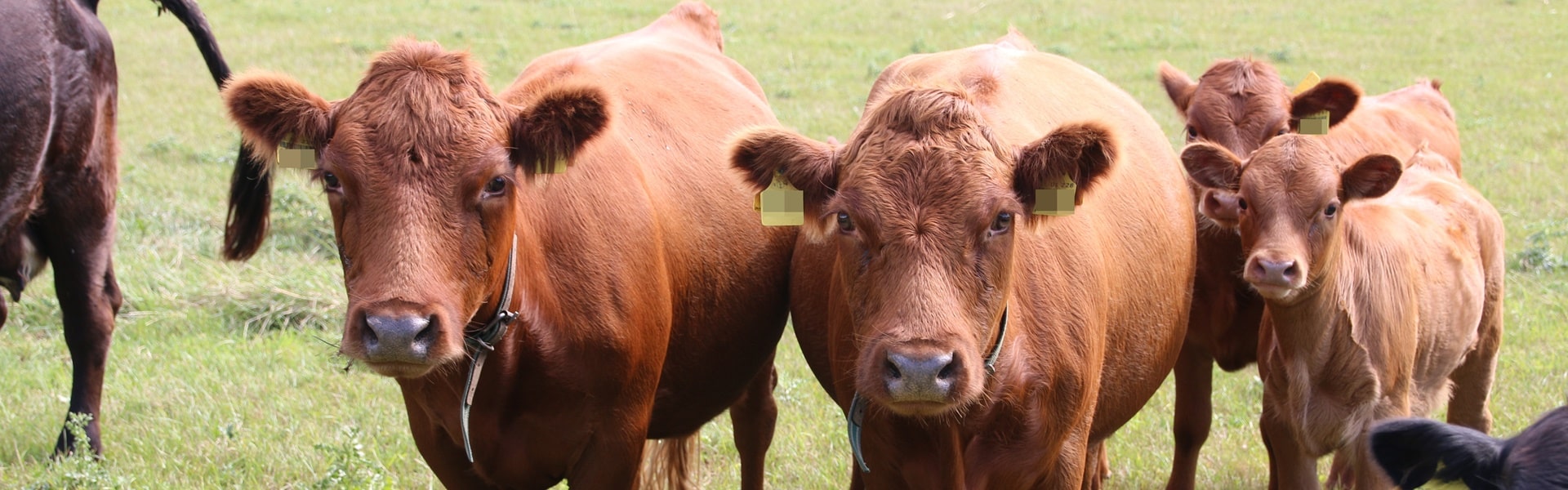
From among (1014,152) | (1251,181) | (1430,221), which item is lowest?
(1430,221)

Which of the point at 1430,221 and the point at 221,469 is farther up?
the point at 1430,221

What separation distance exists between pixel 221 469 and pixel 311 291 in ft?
7.99

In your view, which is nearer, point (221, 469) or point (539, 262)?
point (539, 262)

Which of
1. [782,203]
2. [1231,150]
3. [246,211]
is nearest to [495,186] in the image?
[782,203]

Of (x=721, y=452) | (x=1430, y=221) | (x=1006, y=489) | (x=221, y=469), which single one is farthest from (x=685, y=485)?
(x=1430, y=221)

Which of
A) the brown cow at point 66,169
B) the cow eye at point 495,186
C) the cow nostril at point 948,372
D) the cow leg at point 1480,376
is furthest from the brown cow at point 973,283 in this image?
the brown cow at point 66,169

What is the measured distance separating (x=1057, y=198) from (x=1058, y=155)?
0.11 metres

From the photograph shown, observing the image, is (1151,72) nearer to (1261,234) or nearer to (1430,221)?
(1430,221)

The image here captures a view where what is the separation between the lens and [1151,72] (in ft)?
54.1

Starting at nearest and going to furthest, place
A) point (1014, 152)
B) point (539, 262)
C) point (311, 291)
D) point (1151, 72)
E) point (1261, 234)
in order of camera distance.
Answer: point (1014, 152) < point (539, 262) < point (1261, 234) < point (311, 291) < point (1151, 72)

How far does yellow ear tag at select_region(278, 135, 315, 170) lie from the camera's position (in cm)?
379

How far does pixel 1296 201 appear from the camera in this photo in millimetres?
4938

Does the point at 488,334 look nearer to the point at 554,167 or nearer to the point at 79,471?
the point at 554,167

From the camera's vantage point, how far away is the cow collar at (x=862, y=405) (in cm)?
371
